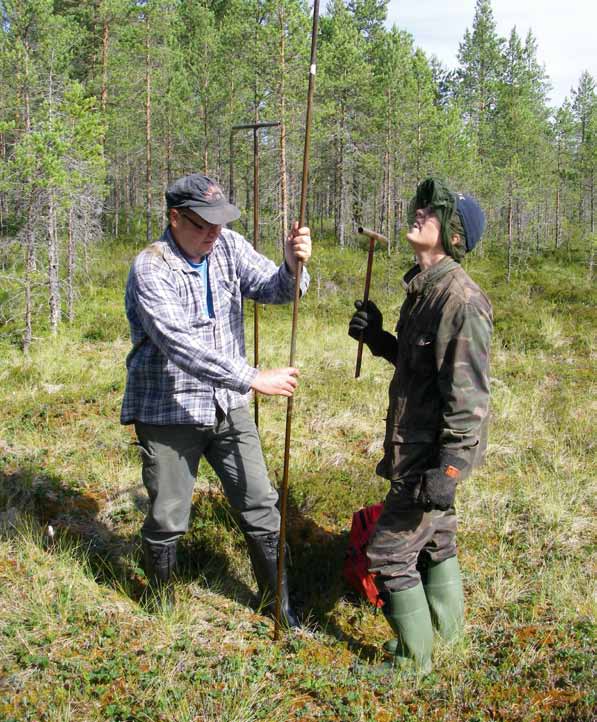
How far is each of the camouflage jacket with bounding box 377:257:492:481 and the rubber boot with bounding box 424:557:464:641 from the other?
0.68 m

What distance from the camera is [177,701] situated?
2541mm

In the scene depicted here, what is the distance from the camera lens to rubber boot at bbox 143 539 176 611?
3.08 metres

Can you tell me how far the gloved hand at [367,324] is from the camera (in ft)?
9.97

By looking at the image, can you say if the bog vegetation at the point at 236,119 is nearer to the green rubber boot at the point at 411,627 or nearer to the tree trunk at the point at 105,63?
the tree trunk at the point at 105,63

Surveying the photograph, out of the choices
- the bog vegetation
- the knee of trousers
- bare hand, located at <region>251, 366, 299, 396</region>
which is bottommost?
the knee of trousers

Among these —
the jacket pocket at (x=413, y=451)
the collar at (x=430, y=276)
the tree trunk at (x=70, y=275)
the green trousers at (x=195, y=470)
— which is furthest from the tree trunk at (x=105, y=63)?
the jacket pocket at (x=413, y=451)

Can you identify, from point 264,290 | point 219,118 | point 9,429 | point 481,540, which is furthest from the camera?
point 219,118

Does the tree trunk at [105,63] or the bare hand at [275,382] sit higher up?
the tree trunk at [105,63]

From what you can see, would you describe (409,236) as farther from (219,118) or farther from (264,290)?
(219,118)

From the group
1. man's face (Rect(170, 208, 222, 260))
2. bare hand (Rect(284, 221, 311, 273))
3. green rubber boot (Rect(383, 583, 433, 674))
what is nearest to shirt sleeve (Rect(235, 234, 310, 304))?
bare hand (Rect(284, 221, 311, 273))

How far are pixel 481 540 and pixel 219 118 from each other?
80.6ft

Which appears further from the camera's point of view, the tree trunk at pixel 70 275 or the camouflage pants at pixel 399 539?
the tree trunk at pixel 70 275

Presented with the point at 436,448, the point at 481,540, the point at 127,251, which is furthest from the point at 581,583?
the point at 127,251

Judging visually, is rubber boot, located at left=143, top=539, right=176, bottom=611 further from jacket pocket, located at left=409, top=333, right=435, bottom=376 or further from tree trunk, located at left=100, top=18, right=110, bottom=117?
tree trunk, located at left=100, top=18, right=110, bottom=117
